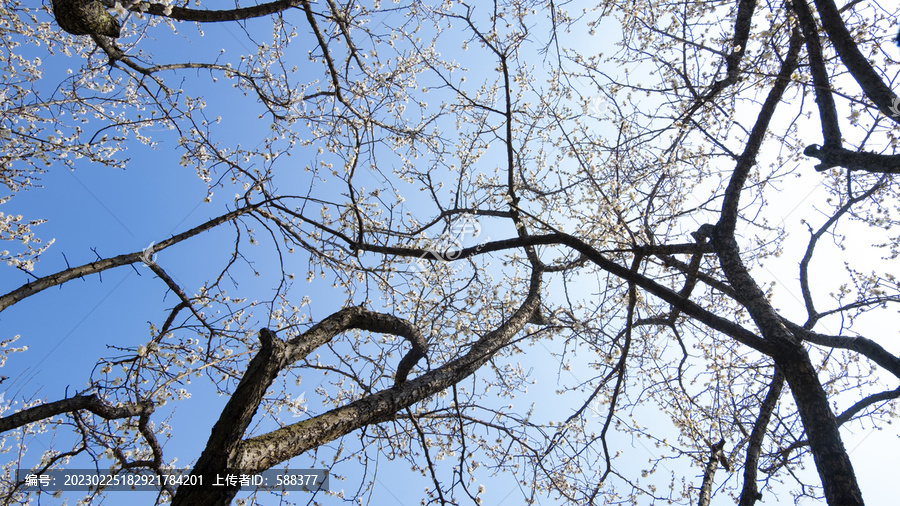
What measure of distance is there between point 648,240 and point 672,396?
1.90 metres

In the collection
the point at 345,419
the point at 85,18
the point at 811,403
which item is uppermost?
the point at 85,18

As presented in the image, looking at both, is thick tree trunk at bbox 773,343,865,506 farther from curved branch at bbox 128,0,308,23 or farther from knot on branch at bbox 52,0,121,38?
knot on branch at bbox 52,0,121,38

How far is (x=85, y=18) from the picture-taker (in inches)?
111

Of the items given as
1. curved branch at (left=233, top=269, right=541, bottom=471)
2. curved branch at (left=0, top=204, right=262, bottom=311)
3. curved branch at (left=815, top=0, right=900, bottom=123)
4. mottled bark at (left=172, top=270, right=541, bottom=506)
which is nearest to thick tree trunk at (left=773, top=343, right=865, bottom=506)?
curved branch at (left=815, top=0, right=900, bottom=123)

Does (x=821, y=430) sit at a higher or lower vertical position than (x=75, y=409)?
higher

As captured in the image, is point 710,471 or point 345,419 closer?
point 345,419

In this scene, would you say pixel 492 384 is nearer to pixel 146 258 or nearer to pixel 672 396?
pixel 672 396

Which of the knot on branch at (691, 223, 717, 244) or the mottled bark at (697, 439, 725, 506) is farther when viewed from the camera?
the mottled bark at (697, 439, 725, 506)

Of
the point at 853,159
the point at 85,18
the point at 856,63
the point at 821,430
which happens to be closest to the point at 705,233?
the point at 853,159

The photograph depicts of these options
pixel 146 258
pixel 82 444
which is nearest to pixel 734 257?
pixel 146 258

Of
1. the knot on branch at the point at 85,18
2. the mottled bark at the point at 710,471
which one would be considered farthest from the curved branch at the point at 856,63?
the knot on branch at the point at 85,18

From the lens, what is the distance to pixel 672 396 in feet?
16.7

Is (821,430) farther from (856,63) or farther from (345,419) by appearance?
(345,419)

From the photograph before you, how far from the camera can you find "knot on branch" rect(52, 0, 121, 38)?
2.74 metres
